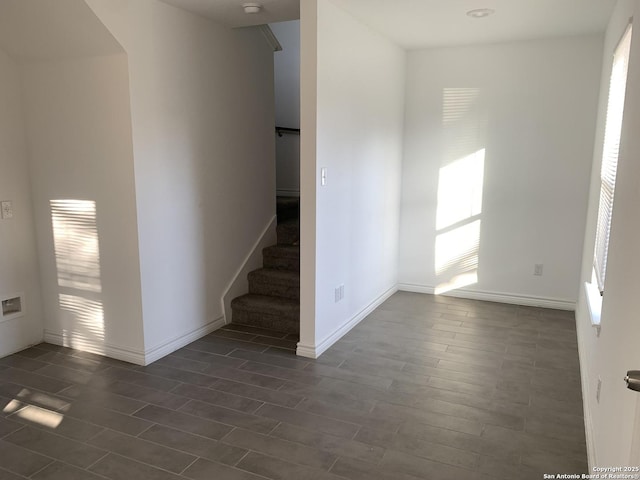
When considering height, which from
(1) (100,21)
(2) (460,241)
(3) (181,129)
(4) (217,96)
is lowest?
(2) (460,241)

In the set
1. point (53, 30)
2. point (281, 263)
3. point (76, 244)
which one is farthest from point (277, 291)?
point (53, 30)

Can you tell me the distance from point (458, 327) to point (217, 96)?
2.75m

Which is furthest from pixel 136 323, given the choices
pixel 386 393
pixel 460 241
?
pixel 460 241

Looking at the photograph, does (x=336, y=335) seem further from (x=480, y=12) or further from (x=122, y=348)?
(x=480, y=12)

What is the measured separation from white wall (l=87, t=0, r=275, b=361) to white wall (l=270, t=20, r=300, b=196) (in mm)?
1485

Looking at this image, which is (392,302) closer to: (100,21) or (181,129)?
(181,129)

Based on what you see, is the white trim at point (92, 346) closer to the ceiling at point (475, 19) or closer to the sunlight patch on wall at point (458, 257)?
the ceiling at point (475, 19)

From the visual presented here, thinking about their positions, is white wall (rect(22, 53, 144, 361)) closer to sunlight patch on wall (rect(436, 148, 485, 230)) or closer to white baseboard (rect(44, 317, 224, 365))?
white baseboard (rect(44, 317, 224, 365))

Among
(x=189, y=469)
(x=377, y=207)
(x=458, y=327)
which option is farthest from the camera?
(x=377, y=207)

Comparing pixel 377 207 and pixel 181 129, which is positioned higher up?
pixel 181 129

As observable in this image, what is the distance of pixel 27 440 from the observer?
244 cm

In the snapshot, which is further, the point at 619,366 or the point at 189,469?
the point at 189,469

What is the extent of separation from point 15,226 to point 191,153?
4.40ft

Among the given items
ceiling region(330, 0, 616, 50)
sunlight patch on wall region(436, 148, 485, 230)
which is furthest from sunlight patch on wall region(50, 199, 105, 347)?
sunlight patch on wall region(436, 148, 485, 230)
